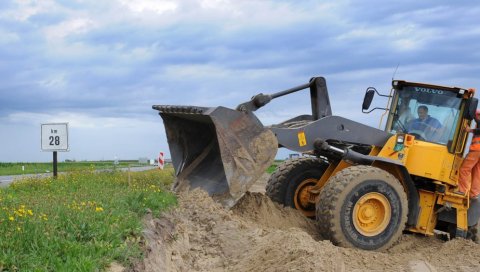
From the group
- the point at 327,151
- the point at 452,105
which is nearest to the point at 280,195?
the point at 327,151

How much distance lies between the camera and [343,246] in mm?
8875

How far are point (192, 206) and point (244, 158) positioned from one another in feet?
3.53

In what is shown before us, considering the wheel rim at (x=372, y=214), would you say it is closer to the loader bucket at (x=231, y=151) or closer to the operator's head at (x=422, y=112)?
the loader bucket at (x=231, y=151)

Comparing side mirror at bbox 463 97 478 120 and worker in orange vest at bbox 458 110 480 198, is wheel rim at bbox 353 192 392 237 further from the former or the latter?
side mirror at bbox 463 97 478 120

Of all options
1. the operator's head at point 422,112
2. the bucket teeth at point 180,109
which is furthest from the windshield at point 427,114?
the bucket teeth at point 180,109

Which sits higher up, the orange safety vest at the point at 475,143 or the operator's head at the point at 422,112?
the operator's head at the point at 422,112

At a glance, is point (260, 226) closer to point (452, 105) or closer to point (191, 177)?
point (191, 177)

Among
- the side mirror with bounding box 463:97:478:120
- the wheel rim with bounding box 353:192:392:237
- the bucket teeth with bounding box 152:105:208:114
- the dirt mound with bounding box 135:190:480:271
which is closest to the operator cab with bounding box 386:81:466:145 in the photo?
the side mirror with bounding box 463:97:478:120

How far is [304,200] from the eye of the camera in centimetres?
1088

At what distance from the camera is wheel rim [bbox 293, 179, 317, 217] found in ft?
35.6

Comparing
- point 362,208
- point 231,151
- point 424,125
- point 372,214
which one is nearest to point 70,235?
point 231,151

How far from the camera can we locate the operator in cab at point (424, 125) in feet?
33.7

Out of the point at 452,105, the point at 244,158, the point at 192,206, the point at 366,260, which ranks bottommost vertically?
the point at 366,260

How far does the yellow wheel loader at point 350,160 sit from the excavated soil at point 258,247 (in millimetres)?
371
